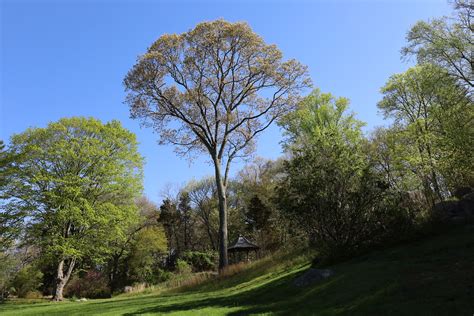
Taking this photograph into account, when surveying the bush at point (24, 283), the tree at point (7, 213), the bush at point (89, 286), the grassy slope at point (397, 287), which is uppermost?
the tree at point (7, 213)

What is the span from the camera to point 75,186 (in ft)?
71.0

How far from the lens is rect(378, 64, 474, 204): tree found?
58.1 ft

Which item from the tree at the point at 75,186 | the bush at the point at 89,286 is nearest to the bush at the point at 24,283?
the bush at the point at 89,286

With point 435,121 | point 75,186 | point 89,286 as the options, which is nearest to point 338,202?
point 75,186

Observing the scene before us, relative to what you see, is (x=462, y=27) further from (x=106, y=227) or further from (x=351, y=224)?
(x=106, y=227)

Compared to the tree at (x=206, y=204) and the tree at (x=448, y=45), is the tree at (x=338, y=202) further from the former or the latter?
the tree at (x=206, y=204)

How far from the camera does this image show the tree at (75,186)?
2095 cm

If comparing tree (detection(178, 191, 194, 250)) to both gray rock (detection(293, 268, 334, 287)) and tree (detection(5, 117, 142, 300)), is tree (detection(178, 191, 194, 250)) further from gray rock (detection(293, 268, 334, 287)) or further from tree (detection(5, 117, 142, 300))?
gray rock (detection(293, 268, 334, 287))

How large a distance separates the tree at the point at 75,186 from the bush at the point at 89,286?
402 inches

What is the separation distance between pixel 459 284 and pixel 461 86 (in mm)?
15765

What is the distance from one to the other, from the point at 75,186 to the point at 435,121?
84.0 feet

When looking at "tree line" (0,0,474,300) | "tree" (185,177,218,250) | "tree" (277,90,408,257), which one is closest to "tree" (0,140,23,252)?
"tree line" (0,0,474,300)

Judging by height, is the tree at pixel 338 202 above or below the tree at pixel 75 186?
below

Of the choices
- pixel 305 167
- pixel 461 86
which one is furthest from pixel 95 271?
pixel 461 86
